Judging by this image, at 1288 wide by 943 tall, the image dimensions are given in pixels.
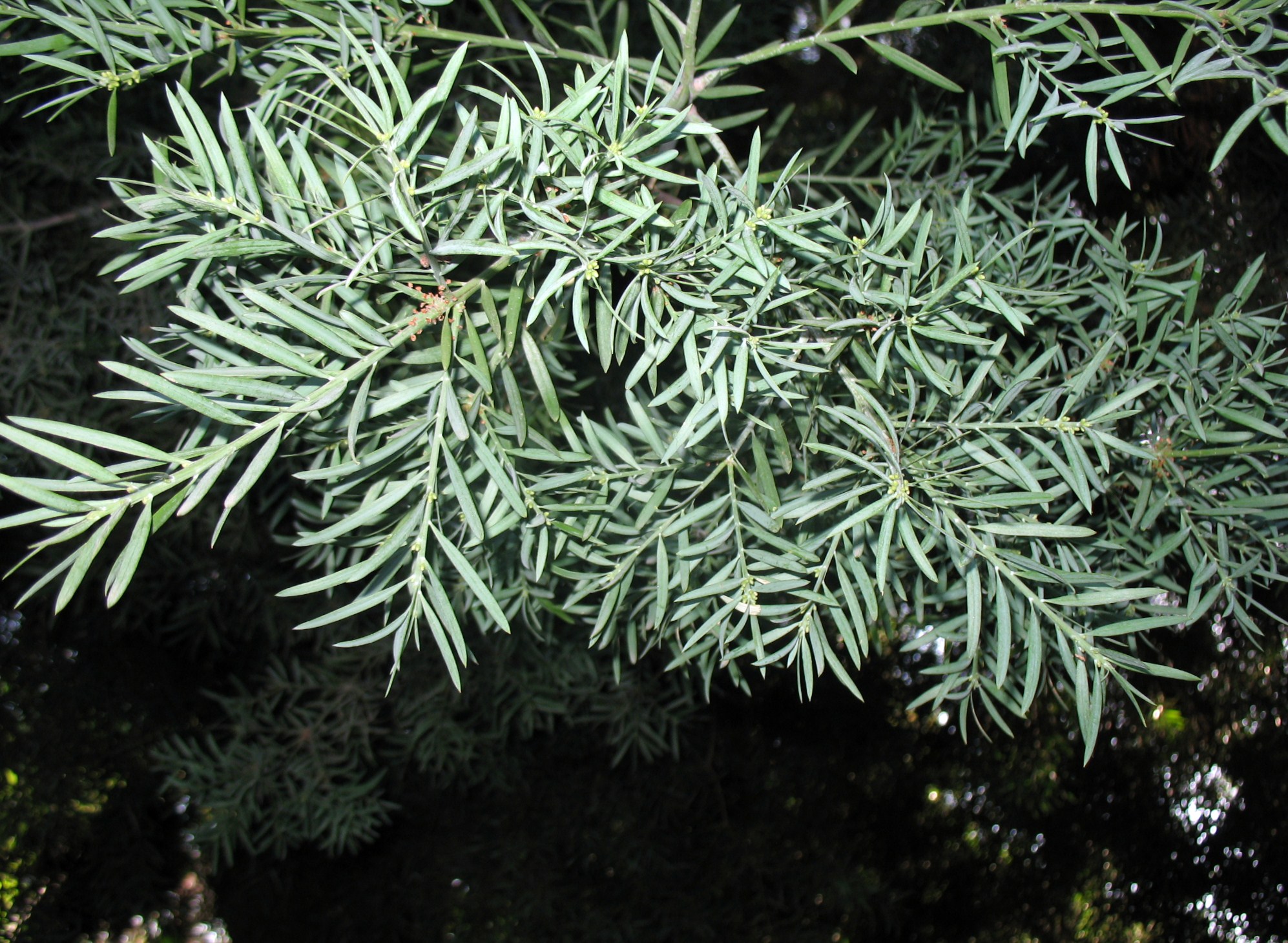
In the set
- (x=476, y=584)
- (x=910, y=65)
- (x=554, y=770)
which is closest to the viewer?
(x=476, y=584)

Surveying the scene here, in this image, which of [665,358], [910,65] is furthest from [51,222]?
[910,65]

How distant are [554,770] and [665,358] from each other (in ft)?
4.69

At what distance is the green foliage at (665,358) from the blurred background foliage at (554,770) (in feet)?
2.12

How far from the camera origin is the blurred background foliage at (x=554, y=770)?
125 centimetres

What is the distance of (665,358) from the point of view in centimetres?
57

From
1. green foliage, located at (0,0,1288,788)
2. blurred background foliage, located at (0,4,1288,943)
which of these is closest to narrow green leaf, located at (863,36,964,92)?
green foliage, located at (0,0,1288,788)

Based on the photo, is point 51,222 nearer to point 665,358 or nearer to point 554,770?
point 665,358

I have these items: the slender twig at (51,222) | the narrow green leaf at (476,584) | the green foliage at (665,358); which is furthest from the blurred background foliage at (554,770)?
the narrow green leaf at (476,584)

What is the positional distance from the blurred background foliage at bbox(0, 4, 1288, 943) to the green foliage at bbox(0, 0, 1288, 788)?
647 millimetres

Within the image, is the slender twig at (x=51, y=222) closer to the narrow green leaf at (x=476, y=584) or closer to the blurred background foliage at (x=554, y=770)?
the blurred background foliage at (x=554, y=770)

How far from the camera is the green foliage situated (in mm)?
429

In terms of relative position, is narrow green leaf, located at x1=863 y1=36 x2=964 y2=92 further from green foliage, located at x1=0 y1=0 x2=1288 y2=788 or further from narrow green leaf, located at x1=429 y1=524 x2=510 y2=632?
narrow green leaf, located at x1=429 y1=524 x2=510 y2=632

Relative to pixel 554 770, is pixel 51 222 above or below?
above

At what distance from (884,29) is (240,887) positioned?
2087 mm
